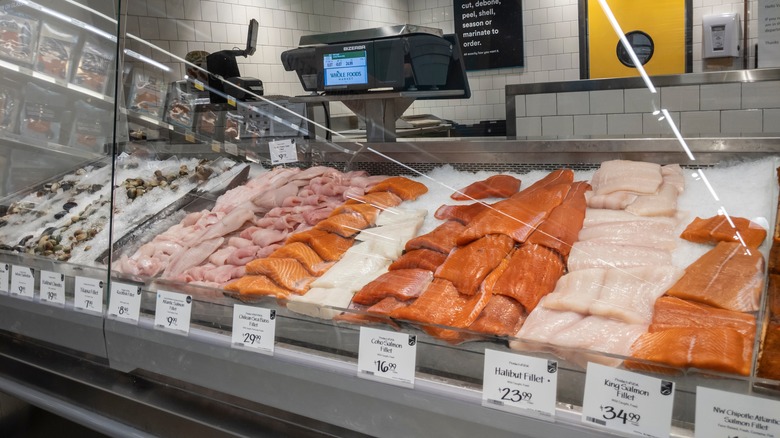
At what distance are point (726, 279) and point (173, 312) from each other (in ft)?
4.17

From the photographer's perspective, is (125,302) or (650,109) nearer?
(125,302)

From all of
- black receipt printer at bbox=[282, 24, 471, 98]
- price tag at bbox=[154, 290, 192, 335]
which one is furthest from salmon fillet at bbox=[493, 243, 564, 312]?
black receipt printer at bbox=[282, 24, 471, 98]

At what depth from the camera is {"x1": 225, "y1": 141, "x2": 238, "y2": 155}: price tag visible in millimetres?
2546

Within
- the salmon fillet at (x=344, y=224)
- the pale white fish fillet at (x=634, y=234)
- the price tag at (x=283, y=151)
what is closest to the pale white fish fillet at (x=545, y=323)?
the pale white fish fillet at (x=634, y=234)

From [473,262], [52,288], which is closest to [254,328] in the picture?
[473,262]

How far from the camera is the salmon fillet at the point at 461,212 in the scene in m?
1.77

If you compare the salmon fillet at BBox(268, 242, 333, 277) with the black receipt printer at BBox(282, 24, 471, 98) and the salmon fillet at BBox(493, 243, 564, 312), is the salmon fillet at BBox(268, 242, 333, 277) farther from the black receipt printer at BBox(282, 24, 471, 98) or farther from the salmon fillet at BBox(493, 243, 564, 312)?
the black receipt printer at BBox(282, 24, 471, 98)

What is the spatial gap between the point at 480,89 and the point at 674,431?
219 centimetres

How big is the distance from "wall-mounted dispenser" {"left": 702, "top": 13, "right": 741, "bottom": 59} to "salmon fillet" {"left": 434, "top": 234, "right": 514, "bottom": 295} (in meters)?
5.74

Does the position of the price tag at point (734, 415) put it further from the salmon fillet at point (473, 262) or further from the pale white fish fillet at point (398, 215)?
the pale white fish fillet at point (398, 215)

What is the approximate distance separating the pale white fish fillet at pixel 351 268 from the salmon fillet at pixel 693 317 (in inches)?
28.3

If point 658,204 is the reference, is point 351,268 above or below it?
below

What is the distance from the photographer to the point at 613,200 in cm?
170

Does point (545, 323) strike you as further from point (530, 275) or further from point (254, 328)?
point (254, 328)
